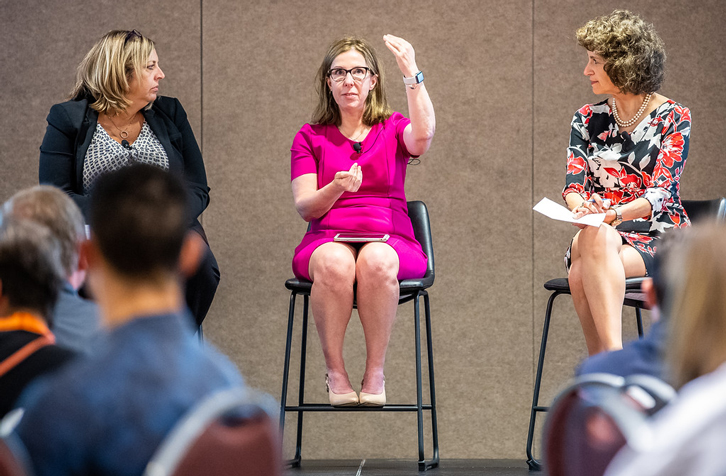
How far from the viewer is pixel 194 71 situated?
3869 mm

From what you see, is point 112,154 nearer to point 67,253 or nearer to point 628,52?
point 67,253

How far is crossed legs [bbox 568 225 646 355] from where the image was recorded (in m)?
2.49

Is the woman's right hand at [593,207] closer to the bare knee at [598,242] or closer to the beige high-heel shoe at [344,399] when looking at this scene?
the bare knee at [598,242]

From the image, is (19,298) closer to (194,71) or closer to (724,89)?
(194,71)

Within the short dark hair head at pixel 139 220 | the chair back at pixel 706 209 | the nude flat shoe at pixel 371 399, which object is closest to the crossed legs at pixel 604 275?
the chair back at pixel 706 209

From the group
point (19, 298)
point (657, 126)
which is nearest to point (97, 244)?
point (19, 298)

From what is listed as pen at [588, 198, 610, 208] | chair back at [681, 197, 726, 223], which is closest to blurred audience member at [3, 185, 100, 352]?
pen at [588, 198, 610, 208]

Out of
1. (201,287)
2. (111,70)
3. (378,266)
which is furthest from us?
(111,70)

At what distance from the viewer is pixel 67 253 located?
4.29 feet

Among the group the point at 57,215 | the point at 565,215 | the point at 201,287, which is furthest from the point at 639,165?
the point at 57,215

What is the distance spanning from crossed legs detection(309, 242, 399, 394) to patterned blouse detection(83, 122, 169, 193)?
729 mm

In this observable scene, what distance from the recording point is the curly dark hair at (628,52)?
276cm

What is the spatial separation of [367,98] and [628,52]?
37.5 inches

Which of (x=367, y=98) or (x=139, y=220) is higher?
(x=367, y=98)
